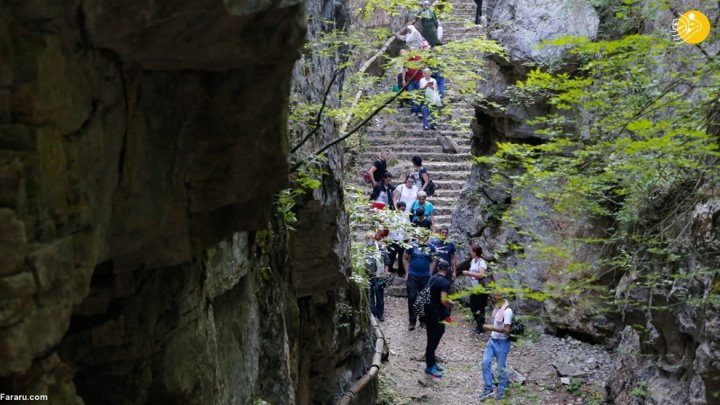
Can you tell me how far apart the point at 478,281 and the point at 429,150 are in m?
6.95

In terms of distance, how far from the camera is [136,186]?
166 inches

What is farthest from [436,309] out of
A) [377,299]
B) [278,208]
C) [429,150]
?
[429,150]

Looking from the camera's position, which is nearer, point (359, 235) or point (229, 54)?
point (229, 54)

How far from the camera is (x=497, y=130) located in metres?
16.4

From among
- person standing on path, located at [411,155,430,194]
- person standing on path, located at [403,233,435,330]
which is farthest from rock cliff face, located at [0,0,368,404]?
person standing on path, located at [411,155,430,194]

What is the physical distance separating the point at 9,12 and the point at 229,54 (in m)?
1.18

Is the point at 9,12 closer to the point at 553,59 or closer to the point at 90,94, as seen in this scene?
the point at 90,94

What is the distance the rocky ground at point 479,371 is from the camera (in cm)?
1252

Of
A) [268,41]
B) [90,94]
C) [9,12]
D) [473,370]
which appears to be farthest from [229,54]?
[473,370]

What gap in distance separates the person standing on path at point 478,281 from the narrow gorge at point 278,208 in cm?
45

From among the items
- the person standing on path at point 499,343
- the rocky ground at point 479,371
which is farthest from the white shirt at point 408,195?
the person standing on path at point 499,343

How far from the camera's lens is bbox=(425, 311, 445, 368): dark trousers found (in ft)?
41.5

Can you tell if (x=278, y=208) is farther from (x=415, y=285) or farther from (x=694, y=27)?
(x=415, y=285)

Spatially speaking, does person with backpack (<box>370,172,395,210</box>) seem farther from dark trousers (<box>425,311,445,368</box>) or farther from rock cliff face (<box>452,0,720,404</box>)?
A: dark trousers (<box>425,311,445,368</box>)
